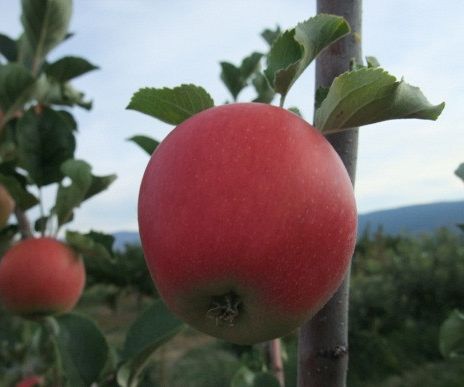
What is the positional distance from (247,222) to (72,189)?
0.81 metres

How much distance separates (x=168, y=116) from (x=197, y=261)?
0.50 ft

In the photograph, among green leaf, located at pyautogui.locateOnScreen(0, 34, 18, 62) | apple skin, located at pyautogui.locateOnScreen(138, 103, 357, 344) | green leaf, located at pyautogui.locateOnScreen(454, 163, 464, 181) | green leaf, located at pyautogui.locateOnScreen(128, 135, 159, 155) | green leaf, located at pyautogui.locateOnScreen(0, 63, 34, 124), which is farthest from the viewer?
green leaf, located at pyautogui.locateOnScreen(0, 34, 18, 62)

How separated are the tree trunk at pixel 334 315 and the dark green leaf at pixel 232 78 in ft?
2.64

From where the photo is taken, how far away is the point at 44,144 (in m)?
1.15

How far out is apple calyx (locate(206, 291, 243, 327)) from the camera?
412mm

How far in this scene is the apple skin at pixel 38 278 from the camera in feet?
3.67

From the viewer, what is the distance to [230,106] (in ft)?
1.45

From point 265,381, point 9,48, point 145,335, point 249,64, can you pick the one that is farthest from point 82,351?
point 9,48

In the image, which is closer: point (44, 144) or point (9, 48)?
point (44, 144)

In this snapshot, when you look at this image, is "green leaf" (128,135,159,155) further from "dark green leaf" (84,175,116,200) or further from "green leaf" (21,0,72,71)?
"green leaf" (21,0,72,71)

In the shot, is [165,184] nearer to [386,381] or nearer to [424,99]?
[424,99]

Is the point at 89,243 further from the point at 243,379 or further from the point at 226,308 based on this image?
the point at 226,308

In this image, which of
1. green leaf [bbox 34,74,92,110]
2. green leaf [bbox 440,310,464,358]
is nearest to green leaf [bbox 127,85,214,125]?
green leaf [bbox 440,310,464,358]

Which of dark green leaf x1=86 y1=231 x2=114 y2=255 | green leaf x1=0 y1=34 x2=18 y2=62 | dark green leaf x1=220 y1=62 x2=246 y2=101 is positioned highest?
green leaf x1=0 y1=34 x2=18 y2=62
